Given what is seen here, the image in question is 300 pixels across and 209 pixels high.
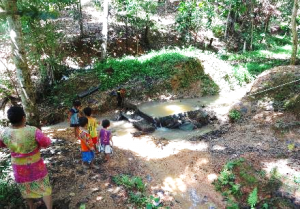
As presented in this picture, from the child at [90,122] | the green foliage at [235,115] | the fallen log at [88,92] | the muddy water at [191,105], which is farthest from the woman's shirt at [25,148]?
the fallen log at [88,92]

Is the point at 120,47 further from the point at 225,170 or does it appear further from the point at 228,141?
the point at 225,170

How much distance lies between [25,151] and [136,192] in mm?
2469

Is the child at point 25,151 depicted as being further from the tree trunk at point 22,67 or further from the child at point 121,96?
the child at point 121,96

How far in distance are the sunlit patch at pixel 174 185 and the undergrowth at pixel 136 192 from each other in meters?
0.55

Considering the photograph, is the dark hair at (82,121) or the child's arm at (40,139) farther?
the dark hair at (82,121)

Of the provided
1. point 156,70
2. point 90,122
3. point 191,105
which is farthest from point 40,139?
point 156,70

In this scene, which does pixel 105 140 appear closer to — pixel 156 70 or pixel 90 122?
pixel 90 122

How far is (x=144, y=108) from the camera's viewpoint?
38.7 feet

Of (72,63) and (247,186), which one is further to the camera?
(72,63)

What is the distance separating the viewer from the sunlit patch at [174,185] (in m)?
5.48

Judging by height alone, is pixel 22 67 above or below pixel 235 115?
above

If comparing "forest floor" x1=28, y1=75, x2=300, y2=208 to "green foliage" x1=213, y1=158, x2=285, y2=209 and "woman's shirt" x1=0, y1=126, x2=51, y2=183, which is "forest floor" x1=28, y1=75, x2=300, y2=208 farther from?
"woman's shirt" x1=0, y1=126, x2=51, y2=183

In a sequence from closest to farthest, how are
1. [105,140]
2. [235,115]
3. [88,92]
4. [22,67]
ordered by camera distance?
[22,67]
[105,140]
[235,115]
[88,92]

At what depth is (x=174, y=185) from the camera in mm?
5621
